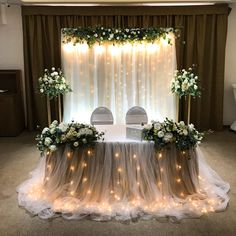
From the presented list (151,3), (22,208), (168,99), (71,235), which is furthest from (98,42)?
(71,235)

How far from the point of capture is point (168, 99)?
18.9 ft

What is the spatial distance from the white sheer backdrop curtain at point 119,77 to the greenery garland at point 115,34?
175 millimetres

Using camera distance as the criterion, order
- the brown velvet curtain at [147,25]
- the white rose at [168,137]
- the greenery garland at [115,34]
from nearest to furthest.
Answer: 1. the white rose at [168,137]
2. the greenery garland at [115,34]
3. the brown velvet curtain at [147,25]

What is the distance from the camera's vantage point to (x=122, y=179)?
323 cm

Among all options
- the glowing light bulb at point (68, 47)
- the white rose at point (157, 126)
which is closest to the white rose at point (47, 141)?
the white rose at point (157, 126)

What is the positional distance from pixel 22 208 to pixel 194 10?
4.65m

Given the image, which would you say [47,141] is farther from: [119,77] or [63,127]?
[119,77]

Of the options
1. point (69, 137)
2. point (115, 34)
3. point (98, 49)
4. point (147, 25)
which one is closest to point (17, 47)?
point (98, 49)

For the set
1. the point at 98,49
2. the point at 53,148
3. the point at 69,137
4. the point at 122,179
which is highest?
the point at 98,49

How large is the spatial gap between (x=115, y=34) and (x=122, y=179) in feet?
9.75

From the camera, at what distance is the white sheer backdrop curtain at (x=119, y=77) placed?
558cm

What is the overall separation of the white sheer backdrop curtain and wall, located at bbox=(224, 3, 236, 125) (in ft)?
4.31

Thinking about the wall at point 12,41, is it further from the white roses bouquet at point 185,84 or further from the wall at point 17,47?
the white roses bouquet at point 185,84

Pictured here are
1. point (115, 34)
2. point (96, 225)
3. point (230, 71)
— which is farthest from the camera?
point (230, 71)
